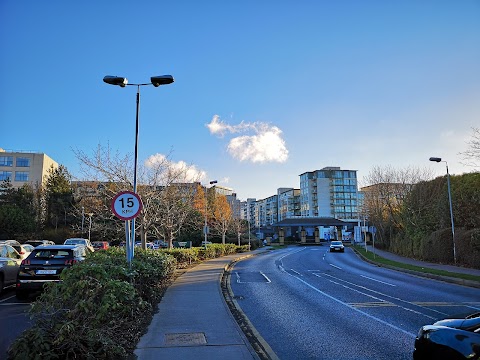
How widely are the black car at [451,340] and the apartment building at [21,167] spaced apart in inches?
3662

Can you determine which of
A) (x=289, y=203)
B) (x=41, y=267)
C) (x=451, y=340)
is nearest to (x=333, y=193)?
(x=289, y=203)

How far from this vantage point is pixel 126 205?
9.14 metres

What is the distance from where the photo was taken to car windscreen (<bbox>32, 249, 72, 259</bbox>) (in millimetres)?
11266

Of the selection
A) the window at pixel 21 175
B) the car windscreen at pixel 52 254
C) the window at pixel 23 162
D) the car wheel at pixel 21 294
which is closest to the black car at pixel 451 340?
the car windscreen at pixel 52 254

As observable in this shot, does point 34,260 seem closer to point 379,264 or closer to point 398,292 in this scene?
point 398,292

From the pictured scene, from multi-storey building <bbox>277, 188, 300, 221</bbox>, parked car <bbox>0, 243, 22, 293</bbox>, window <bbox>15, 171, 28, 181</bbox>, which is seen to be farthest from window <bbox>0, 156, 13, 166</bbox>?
multi-storey building <bbox>277, 188, 300, 221</bbox>

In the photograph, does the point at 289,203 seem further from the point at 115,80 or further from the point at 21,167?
the point at 115,80

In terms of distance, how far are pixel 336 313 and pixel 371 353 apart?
11.2ft

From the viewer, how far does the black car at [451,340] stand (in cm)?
390

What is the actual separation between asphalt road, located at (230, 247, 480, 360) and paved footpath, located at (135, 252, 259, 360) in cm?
72

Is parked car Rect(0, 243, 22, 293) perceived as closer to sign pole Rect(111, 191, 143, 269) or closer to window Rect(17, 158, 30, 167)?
sign pole Rect(111, 191, 143, 269)

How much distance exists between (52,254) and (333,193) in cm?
14180

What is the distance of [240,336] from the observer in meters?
6.98

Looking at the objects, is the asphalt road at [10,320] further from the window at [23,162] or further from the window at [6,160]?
the window at [6,160]
